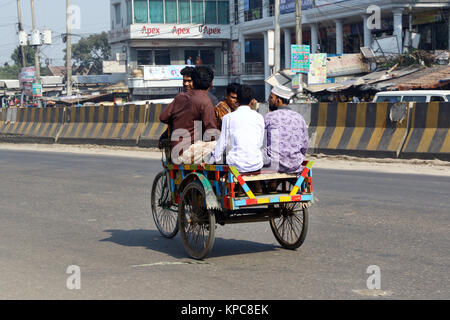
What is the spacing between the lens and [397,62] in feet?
120

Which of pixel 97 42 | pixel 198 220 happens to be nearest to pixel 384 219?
pixel 198 220

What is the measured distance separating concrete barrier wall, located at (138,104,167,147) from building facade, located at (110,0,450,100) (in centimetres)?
2188

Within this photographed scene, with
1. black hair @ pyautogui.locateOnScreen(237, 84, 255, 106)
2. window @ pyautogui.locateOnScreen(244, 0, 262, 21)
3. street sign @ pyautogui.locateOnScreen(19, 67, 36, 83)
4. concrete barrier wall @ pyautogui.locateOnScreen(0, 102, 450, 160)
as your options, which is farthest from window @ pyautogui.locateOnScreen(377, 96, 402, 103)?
street sign @ pyautogui.locateOnScreen(19, 67, 36, 83)

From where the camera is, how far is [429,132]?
16.8 m

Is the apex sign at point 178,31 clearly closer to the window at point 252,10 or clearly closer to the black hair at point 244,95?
the window at point 252,10

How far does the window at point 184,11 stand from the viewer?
5959 cm

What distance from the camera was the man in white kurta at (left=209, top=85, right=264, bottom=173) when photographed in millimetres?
7027

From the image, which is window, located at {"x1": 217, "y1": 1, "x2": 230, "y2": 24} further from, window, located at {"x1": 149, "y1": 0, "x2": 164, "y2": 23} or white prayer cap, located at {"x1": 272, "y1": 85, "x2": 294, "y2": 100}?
white prayer cap, located at {"x1": 272, "y1": 85, "x2": 294, "y2": 100}

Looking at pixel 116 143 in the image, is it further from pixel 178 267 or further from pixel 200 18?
pixel 200 18

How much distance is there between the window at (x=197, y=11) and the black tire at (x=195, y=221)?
54132 millimetres

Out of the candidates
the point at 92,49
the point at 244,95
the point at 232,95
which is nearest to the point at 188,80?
the point at 232,95

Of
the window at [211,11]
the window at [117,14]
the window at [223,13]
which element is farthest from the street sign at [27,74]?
the window at [223,13]

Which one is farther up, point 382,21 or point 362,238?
point 382,21
